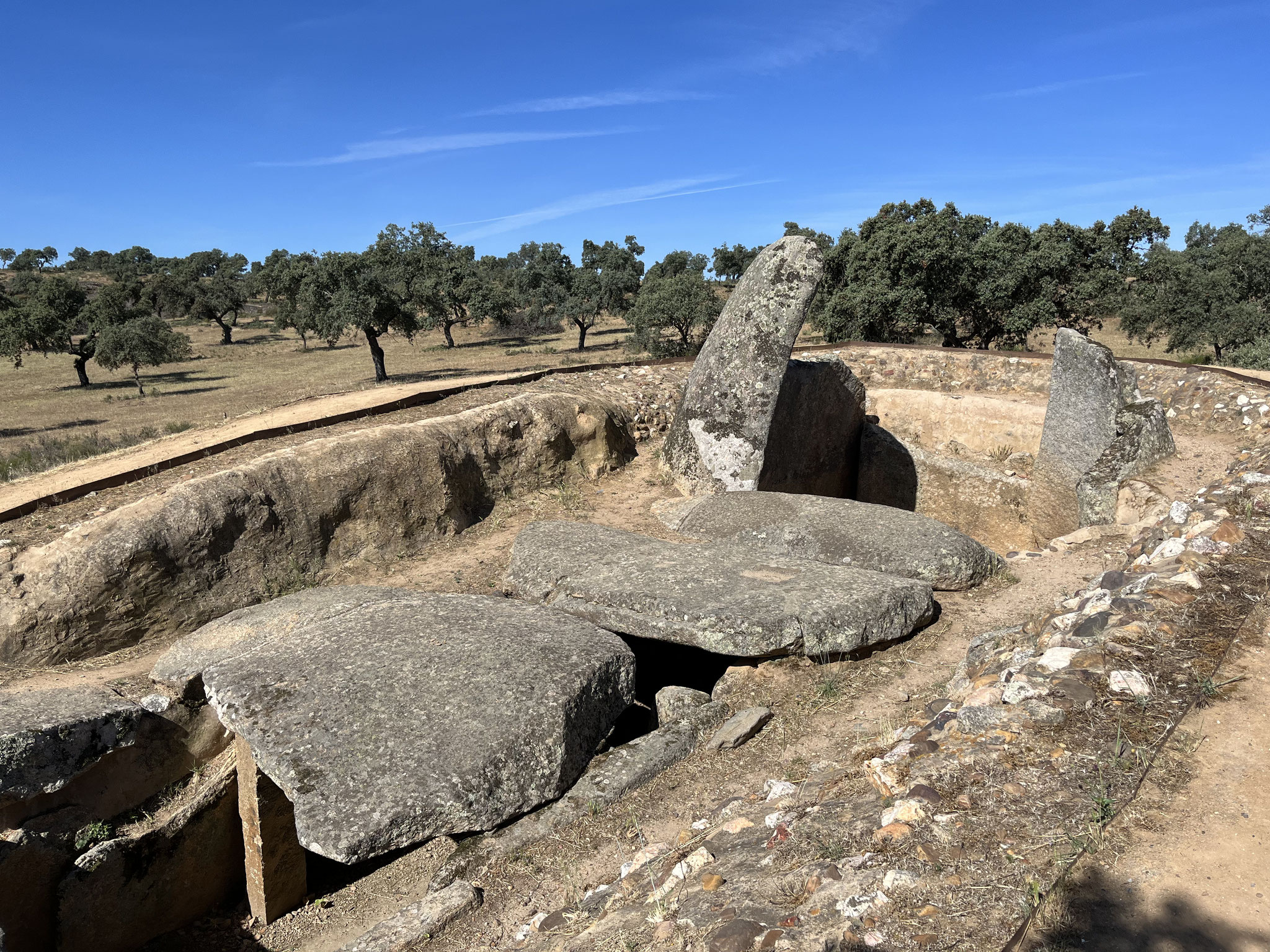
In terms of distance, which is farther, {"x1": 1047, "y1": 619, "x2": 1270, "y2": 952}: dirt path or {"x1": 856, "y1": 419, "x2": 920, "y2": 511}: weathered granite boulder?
{"x1": 856, "y1": 419, "x2": 920, "y2": 511}: weathered granite boulder

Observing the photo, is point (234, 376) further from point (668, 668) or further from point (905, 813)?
point (905, 813)

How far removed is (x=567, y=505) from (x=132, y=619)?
4461mm

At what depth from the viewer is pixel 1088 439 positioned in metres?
9.59

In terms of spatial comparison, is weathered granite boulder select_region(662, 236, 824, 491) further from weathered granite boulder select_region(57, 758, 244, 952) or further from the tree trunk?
the tree trunk

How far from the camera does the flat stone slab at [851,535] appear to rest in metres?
6.86

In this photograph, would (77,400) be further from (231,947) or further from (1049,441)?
(1049,441)

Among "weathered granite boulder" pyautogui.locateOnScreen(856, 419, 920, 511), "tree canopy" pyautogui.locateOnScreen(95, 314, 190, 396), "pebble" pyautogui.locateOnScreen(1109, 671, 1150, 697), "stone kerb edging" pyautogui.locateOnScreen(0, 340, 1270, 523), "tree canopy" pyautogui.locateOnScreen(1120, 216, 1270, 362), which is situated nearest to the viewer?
"pebble" pyautogui.locateOnScreen(1109, 671, 1150, 697)

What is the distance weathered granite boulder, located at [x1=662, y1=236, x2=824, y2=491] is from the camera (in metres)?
9.48

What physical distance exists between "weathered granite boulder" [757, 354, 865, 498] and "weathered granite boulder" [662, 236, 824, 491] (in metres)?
0.29

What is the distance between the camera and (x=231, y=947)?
5602mm

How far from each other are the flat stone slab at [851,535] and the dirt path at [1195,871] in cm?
349

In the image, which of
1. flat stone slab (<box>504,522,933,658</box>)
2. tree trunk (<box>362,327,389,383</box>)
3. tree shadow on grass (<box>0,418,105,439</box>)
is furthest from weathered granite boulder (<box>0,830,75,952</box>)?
tree trunk (<box>362,327,389,383</box>)

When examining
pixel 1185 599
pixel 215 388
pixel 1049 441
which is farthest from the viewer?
pixel 215 388

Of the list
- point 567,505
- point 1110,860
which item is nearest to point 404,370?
point 567,505
